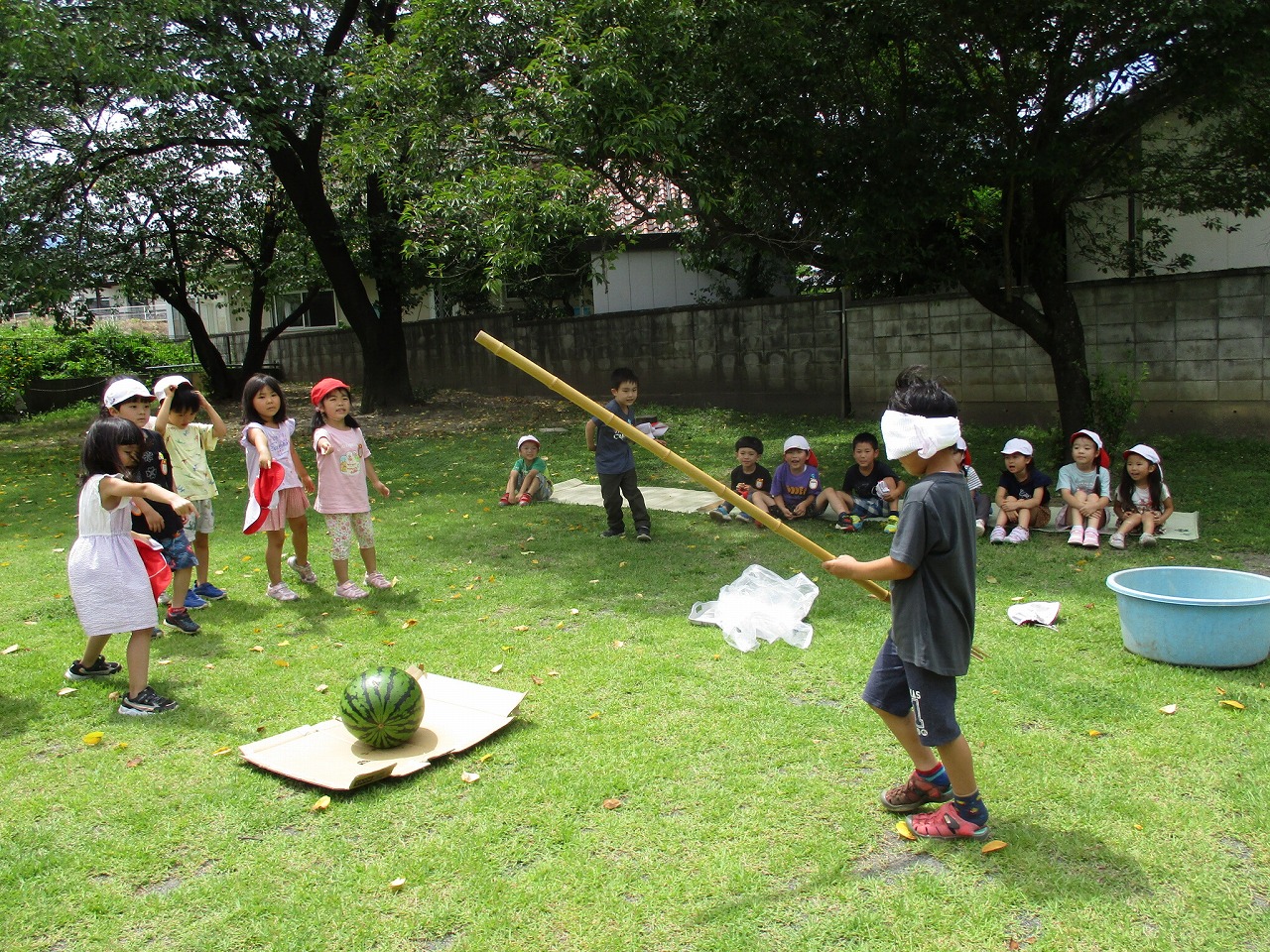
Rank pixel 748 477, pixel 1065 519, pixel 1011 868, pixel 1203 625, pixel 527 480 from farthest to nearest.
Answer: pixel 527 480, pixel 748 477, pixel 1065 519, pixel 1203 625, pixel 1011 868

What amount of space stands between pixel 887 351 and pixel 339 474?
375 inches

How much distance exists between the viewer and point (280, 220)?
20359 millimetres

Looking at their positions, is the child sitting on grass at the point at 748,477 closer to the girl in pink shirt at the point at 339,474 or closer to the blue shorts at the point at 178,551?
the girl in pink shirt at the point at 339,474

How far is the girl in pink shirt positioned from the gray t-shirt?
4.39 metres

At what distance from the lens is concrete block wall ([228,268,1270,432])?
11125 millimetres

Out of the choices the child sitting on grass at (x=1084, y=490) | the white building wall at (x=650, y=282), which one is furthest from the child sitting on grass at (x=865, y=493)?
the white building wall at (x=650, y=282)

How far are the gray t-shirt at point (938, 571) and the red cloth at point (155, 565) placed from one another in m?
4.12

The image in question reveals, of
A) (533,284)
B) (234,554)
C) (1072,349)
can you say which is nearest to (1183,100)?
(1072,349)

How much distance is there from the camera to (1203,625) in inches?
195

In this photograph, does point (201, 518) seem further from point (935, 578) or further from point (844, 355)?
point (844, 355)

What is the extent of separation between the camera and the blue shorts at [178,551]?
20.6ft

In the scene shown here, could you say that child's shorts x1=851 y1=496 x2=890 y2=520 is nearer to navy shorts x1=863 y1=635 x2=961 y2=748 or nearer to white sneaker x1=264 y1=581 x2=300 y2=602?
white sneaker x1=264 y1=581 x2=300 y2=602

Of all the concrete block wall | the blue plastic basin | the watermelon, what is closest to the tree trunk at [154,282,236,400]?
the concrete block wall

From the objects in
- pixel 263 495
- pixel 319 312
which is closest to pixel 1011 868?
pixel 263 495
